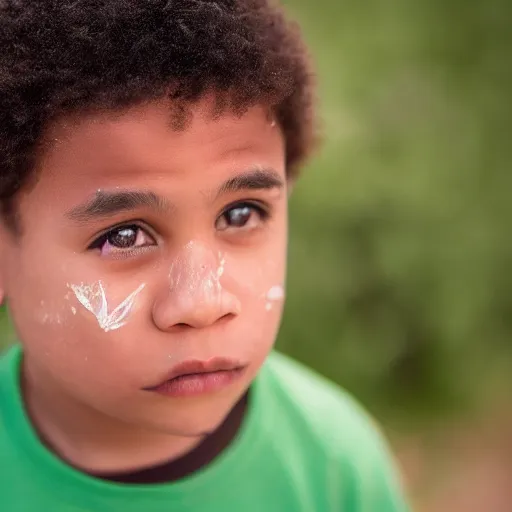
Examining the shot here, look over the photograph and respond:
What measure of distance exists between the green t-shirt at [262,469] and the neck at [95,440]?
3 cm

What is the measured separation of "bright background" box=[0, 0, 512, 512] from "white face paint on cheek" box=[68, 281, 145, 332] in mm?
1346

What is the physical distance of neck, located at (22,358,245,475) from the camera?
102 cm

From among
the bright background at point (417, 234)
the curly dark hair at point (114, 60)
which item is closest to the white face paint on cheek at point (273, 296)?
the curly dark hair at point (114, 60)

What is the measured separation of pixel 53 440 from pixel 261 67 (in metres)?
0.58

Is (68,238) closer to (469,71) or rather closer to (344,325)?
(344,325)

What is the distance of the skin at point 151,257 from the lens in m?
0.84

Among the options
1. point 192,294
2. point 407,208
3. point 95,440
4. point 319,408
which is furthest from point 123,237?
point 407,208

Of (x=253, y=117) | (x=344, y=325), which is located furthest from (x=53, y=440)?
(x=344, y=325)

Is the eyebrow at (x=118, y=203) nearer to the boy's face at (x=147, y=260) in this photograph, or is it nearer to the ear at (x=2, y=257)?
the boy's face at (x=147, y=260)

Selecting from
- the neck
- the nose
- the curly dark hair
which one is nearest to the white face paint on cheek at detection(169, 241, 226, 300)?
the nose

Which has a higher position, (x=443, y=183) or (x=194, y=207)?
(x=443, y=183)

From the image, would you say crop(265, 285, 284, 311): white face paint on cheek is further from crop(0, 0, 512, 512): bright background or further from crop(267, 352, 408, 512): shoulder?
crop(0, 0, 512, 512): bright background

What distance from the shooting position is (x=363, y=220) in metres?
2.22

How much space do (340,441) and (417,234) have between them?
121 cm
